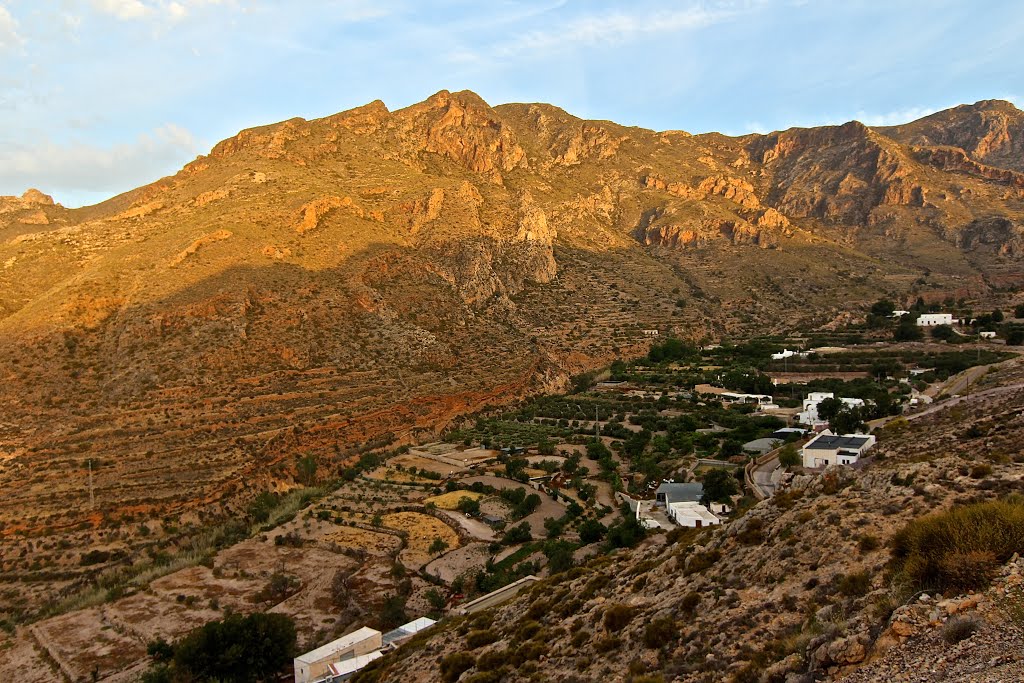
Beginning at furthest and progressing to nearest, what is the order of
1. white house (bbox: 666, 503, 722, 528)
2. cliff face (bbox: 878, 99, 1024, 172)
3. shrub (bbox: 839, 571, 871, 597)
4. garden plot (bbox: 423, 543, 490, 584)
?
cliff face (bbox: 878, 99, 1024, 172)
garden plot (bbox: 423, 543, 490, 584)
white house (bbox: 666, 503, 722, 528)
shrub (bbox: 839, 571, 871, 597)

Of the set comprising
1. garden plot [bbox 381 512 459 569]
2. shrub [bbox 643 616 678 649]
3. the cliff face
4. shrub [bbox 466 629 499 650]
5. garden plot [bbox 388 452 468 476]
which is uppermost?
the cliff face

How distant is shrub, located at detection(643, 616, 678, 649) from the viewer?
28.5 ft

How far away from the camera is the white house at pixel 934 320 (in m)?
60.2

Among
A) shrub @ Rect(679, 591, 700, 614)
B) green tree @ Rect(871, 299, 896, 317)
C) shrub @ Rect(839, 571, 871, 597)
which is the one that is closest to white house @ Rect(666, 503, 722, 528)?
shrub @ Rect(679, 591, 700, 614)

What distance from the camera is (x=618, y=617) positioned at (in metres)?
10.0

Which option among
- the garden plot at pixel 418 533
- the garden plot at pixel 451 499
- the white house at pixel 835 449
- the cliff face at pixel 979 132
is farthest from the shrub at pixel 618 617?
the cliff face at pixel 979 132

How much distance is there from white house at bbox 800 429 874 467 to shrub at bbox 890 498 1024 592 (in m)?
18.8

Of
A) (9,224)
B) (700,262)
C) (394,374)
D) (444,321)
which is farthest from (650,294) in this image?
(9,224)

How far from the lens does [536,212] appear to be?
80812 millimetres

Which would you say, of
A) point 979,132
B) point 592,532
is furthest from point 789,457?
point 979,132

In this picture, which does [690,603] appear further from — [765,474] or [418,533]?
[418,533]

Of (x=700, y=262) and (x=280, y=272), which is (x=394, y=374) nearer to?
(x=280, y=272)

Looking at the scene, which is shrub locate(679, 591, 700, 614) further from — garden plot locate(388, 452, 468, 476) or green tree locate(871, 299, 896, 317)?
green tree locate(871, 299, 896, 317)

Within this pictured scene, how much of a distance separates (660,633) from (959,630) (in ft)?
12.6
